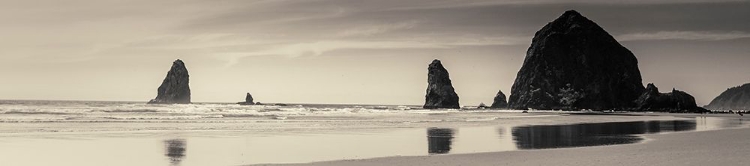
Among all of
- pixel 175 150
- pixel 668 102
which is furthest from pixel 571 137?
pixel 668 102

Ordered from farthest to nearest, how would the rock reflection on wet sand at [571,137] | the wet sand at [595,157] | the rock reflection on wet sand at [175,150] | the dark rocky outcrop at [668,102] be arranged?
the dark rocky outcrop at [668,102] < the rock reflection on wet sand at [571,137] < the rock reflection on wet sand at [175,150] < the wet sand at [595,157]

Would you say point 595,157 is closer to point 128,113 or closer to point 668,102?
point 128,113

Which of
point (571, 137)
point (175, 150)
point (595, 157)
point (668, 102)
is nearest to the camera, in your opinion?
point (595, 157)

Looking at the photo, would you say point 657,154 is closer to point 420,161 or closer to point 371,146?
point 420,161

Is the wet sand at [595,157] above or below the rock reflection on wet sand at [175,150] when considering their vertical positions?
below

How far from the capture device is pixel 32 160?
76.2 ft

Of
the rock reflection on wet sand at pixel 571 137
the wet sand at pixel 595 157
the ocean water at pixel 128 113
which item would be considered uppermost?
the ocean water at pixel 128 113

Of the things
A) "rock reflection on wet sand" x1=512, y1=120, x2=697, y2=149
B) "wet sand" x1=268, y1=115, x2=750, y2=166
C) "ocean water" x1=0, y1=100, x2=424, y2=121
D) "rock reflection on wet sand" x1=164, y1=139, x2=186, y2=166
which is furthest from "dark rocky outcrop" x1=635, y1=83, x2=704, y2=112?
"rock reflection on wet sand" x1=164, y1=139, x2=186, y2=166

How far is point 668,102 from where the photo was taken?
161000 millimetres

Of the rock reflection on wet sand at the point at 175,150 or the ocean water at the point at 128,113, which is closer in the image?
the rock reflection on wet sand at the point at 175,150

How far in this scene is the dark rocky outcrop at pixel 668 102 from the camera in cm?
15738

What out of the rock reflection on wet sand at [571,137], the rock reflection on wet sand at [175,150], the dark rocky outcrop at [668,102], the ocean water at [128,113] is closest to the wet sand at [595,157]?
the rock reflection on wet sand at [571,137]

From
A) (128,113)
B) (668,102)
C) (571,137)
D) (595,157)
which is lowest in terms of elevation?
(595,157)

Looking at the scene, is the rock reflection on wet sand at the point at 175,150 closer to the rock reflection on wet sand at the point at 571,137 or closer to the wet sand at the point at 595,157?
the wet sand at the point at 595,157
